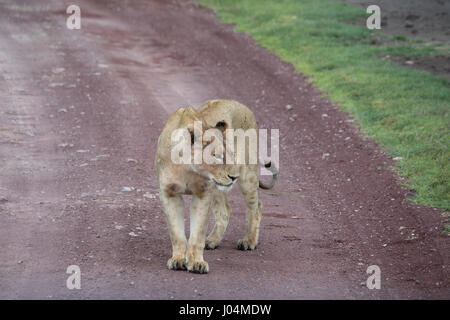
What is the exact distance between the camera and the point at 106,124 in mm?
11906

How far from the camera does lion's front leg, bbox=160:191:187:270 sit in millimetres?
6257

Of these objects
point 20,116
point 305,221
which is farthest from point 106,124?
point 305,221

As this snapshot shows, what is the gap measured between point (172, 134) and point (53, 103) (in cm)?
722

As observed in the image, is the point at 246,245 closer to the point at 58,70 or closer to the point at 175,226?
the point at 175,226

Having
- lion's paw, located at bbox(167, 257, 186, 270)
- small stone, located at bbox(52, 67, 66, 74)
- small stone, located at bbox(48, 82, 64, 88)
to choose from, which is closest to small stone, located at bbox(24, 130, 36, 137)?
small stone, located at bbox(48, 82, 64, 88)

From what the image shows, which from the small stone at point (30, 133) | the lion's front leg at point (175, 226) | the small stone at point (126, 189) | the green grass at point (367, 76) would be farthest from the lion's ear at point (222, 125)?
the small stone at point (30, 133)

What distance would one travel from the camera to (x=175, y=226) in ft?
20.6

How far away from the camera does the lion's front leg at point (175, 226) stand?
6.26 metres

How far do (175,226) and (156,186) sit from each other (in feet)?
9.55

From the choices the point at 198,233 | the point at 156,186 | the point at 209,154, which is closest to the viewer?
the point at 209,154

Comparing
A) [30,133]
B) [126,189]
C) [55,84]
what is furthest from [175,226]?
[55,84]

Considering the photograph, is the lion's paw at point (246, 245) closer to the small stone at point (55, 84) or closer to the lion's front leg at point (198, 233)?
the lion's front leg at point (198, 233)

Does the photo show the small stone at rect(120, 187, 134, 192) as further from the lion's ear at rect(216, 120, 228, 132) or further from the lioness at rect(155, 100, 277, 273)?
the lion's ear at rect(216, 120, 228, 132)

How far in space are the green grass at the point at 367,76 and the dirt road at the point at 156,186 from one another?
1.03ft
